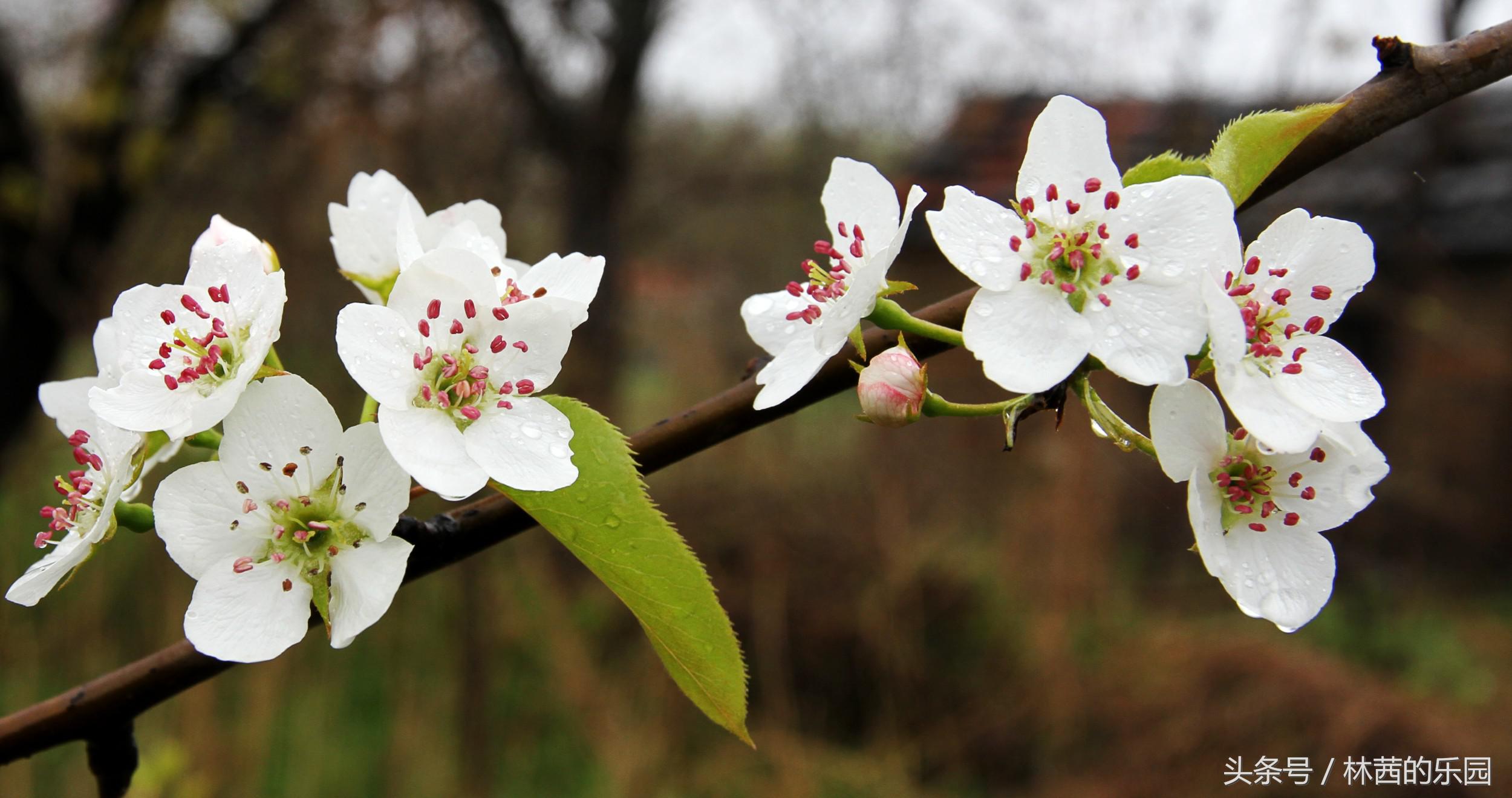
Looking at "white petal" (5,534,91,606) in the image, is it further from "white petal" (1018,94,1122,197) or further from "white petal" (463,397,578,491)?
"white petal" (1018,94,1122,197)

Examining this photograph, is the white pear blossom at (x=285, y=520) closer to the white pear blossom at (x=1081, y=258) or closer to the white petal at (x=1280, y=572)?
the white pear blossom at (x=1081, y=258)

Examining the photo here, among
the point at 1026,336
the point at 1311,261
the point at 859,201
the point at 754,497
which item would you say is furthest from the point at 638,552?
the point at 754,497

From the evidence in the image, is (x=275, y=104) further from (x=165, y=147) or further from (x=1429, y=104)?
(x=1429, y=104)

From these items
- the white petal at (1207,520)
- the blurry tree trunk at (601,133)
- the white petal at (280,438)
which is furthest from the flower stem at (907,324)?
the blurry tree trunk at (601,133)

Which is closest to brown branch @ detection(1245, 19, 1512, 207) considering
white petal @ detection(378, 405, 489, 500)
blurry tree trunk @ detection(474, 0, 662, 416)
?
white petal @ detection(378, 405, 489, 500)

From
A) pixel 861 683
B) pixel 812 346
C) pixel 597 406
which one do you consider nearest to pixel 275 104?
pixel 597 406

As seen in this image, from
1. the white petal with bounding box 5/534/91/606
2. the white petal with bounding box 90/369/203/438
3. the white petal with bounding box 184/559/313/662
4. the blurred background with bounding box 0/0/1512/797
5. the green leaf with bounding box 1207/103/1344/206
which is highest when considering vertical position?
the green leaf with bounding box 1207/103/1344/206

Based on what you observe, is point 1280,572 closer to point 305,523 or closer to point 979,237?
point 979,237
